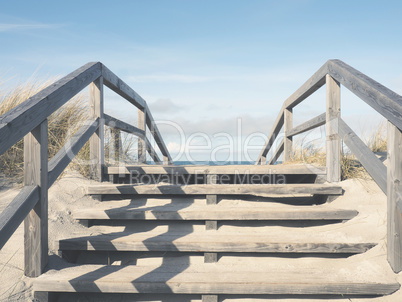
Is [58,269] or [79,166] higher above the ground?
[79,166]

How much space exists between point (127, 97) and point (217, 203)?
7.17 feet

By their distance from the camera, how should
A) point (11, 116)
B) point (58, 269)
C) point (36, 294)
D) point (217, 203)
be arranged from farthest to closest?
point (217, 203), point (58, 269), point (36, 294), point (11, 116)

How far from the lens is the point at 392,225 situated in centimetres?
197

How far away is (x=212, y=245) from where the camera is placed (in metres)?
2.30

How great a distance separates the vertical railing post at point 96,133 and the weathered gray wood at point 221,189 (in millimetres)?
379

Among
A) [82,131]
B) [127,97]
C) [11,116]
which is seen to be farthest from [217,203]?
[127,97]

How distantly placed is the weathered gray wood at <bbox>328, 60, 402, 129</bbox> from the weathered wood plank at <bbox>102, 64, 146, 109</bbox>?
89.9 inches

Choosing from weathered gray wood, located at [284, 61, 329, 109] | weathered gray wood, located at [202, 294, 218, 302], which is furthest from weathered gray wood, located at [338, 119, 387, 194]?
weathered gray wood, located at [202, 294, 218, 302]

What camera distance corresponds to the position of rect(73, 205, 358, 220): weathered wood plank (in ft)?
8.59

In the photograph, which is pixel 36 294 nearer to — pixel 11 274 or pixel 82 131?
pixel 11 274

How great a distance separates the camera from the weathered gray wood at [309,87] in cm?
323

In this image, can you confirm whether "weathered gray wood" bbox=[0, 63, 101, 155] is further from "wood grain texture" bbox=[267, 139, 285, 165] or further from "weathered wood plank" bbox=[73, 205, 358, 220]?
"wood grain texture" bbox=[267, 139, 285, 165]

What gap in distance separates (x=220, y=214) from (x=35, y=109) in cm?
153

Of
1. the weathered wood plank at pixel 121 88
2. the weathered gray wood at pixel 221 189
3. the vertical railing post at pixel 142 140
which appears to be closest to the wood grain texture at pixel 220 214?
the weathered gray wood at pixel 221 189
